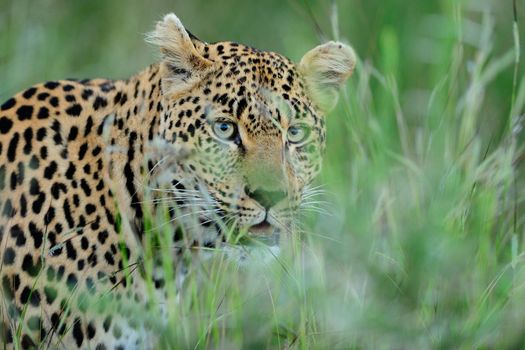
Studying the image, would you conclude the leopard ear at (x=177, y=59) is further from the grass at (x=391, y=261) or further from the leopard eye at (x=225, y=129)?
the grass at (x=391, y=261)

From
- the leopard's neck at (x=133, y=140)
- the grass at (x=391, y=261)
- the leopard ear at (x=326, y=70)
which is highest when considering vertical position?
the leopard ear at (x=326, y=70)

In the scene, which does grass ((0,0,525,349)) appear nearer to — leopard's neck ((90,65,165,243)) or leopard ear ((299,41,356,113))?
leopard ear ((299,41,356,113))

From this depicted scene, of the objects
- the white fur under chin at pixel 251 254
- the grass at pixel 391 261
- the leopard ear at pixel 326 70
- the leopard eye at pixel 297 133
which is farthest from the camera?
the leopard ear at pixel 326 70

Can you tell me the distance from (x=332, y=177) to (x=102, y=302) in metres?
1.71

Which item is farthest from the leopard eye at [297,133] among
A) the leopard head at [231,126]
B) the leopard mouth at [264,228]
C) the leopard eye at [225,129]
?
the leopard mouth at [264,228]

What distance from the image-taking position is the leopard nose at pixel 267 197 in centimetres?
688

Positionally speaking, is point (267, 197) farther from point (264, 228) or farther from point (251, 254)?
point (251, 254)

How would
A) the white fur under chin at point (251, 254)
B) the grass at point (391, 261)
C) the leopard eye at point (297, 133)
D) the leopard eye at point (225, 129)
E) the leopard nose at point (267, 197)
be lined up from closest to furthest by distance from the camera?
1. the grass at point (391, 261)
2. the leopard nose at point (267, 197)
3. the white fur under chin at point (251, 254)
4. the leopard eye at point (225, 129)
5. the leopard eye at point (297, 133)

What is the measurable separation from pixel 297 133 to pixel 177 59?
2.59 ft

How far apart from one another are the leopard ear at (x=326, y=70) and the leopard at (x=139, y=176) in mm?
77

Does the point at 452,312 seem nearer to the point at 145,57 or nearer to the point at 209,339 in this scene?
the point at 209,339

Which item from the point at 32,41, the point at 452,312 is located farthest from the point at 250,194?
the point at 32,41

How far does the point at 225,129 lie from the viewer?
7.27m

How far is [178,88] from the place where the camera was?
729cm
